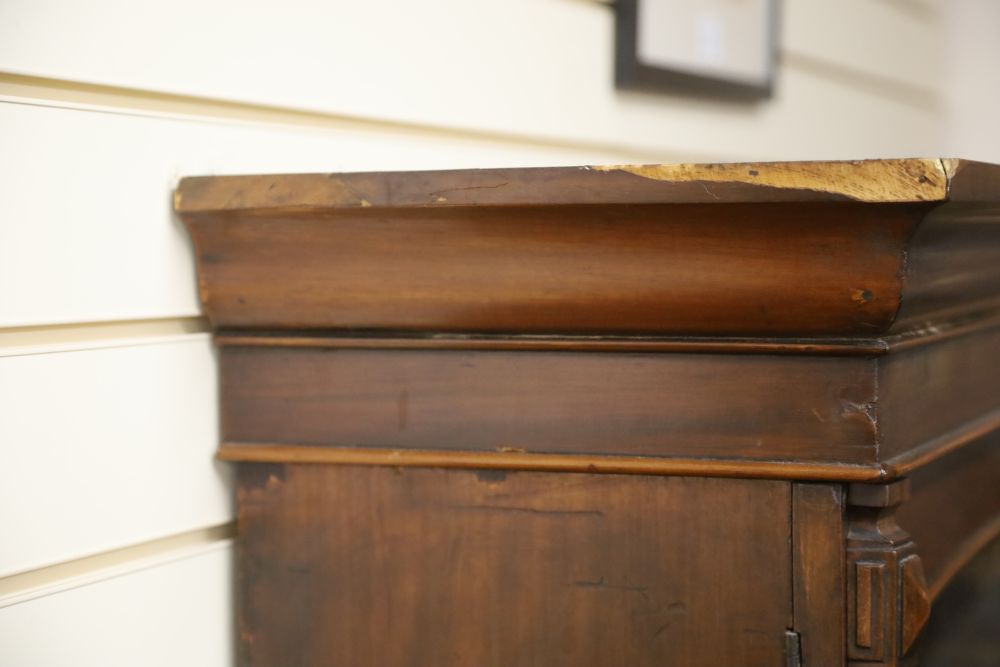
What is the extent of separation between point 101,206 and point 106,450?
0.63ft

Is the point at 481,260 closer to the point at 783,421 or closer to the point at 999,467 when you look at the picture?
the point at 783,421

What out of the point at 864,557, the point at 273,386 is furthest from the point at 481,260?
the point at 864,557

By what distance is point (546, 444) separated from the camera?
792 millimetres

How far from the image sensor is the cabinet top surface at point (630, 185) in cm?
66

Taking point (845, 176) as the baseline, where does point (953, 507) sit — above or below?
below

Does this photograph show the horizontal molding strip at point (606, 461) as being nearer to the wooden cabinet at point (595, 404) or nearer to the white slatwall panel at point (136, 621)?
the wooden cabinet at point (595, 404)

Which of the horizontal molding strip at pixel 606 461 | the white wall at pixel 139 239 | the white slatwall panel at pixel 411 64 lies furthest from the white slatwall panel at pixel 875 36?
the horizontal molding strip at pixel 606 461

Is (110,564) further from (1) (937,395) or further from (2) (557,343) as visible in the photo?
(1) (937,395)

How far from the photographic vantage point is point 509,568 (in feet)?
2.65

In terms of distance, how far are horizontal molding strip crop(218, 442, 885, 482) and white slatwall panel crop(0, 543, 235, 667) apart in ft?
0.38

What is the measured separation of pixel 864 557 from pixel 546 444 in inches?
9.6

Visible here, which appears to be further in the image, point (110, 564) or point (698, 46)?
point (698, 46)

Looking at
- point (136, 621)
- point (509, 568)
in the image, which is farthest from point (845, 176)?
point (136, 621)

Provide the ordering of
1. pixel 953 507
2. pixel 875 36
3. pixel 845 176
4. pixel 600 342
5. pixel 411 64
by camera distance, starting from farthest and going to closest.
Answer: pixel 875 36, pixel 411 64, pixel 953 507, pixel 600 342, pixel 845 176
